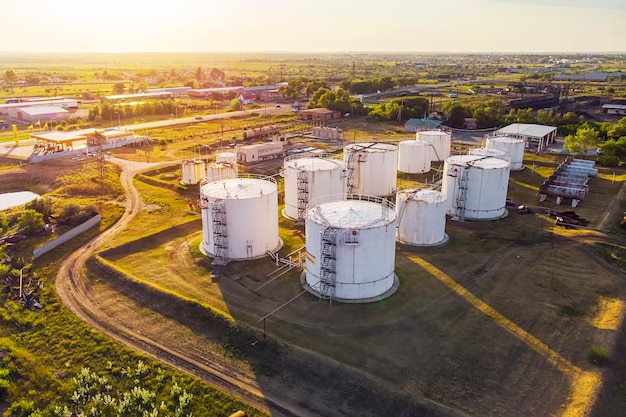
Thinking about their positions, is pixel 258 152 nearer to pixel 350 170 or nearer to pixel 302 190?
pixel 350 170

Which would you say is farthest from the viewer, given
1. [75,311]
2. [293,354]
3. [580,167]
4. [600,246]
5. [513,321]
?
[580,167]

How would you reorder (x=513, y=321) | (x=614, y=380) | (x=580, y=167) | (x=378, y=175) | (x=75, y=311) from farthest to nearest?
(x=580, y=167) → (x=378, y=175) → (x=75, y=311) → (x=513, y=321) → (x=614, y=380)

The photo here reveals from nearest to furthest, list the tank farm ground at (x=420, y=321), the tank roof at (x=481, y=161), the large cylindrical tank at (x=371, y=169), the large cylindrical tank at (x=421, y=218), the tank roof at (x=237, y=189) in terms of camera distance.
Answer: the tank farm ground at (x=420, y=321), the tank roof at (x=237, y=189), the large cylindrical tank at (x=421, y=218), the tank roof at (x=481, y=161), the large cylindrical tank at (x=371, y=169)

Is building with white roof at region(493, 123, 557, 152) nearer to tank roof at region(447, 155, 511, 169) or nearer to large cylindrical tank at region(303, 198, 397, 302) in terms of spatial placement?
tank roof at region(447, 155, 511, 169)

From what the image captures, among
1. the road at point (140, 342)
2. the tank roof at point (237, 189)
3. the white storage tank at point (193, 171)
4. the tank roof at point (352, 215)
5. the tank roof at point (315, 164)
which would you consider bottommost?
the road at point (140, 342)

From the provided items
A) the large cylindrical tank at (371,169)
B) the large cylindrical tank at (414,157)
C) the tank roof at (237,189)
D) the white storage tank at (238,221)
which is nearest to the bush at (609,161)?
the large cylindrical tank at (414,157)

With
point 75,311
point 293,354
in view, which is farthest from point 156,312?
point 293,354

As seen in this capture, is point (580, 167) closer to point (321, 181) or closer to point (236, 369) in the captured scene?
point (321, 181)

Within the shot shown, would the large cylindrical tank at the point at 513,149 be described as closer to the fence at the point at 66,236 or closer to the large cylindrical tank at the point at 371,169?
the large cylindrical tank at the point at 371,169
